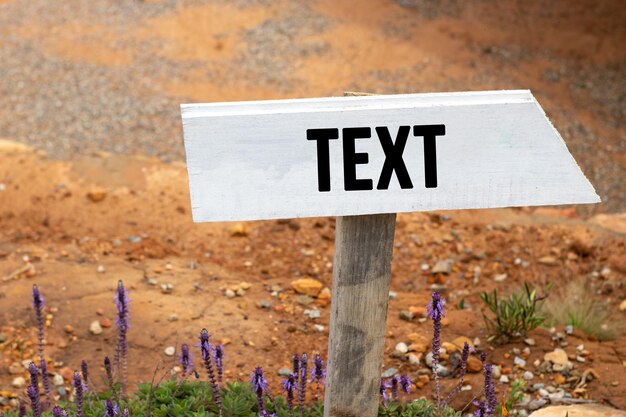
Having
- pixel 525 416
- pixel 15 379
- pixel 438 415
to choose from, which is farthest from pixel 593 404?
pixel 15 379

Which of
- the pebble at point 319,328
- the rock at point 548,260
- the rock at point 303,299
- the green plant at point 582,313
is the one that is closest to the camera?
the green plant at point 582,313

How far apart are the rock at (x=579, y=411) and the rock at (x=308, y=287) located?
169 cm

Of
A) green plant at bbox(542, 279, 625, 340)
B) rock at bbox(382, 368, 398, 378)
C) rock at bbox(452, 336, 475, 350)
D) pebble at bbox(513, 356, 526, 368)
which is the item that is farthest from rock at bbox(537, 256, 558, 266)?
rock at bbox(382, 368, 398, 378)

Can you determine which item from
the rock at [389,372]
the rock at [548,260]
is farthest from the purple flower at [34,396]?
the rock at [548,260]

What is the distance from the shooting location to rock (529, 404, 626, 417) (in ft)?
12.3

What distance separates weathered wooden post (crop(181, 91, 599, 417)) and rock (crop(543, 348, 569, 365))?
1908 mm

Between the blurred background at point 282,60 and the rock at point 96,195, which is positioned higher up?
the blurred background at point 282,60

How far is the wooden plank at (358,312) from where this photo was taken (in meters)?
2.88

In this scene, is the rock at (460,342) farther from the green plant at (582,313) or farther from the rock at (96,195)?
the rock at (96,195)

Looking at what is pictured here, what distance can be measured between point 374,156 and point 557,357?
2222 mm

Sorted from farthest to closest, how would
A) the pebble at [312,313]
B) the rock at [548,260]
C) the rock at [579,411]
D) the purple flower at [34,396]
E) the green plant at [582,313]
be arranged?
the rock at [548,260] → the pebble at [312,313] → the green plant at [582,313] → the rock at [579,411] → the purple flower at [34,396]

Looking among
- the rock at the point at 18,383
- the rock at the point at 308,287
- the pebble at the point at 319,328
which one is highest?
the rock at the point at 308,287

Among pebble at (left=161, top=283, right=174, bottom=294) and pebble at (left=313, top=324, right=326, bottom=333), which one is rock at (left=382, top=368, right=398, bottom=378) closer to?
pebble at (left=313, top=324, right=326, bottom=333)

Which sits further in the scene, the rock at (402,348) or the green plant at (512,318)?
the rock at (402,348)
